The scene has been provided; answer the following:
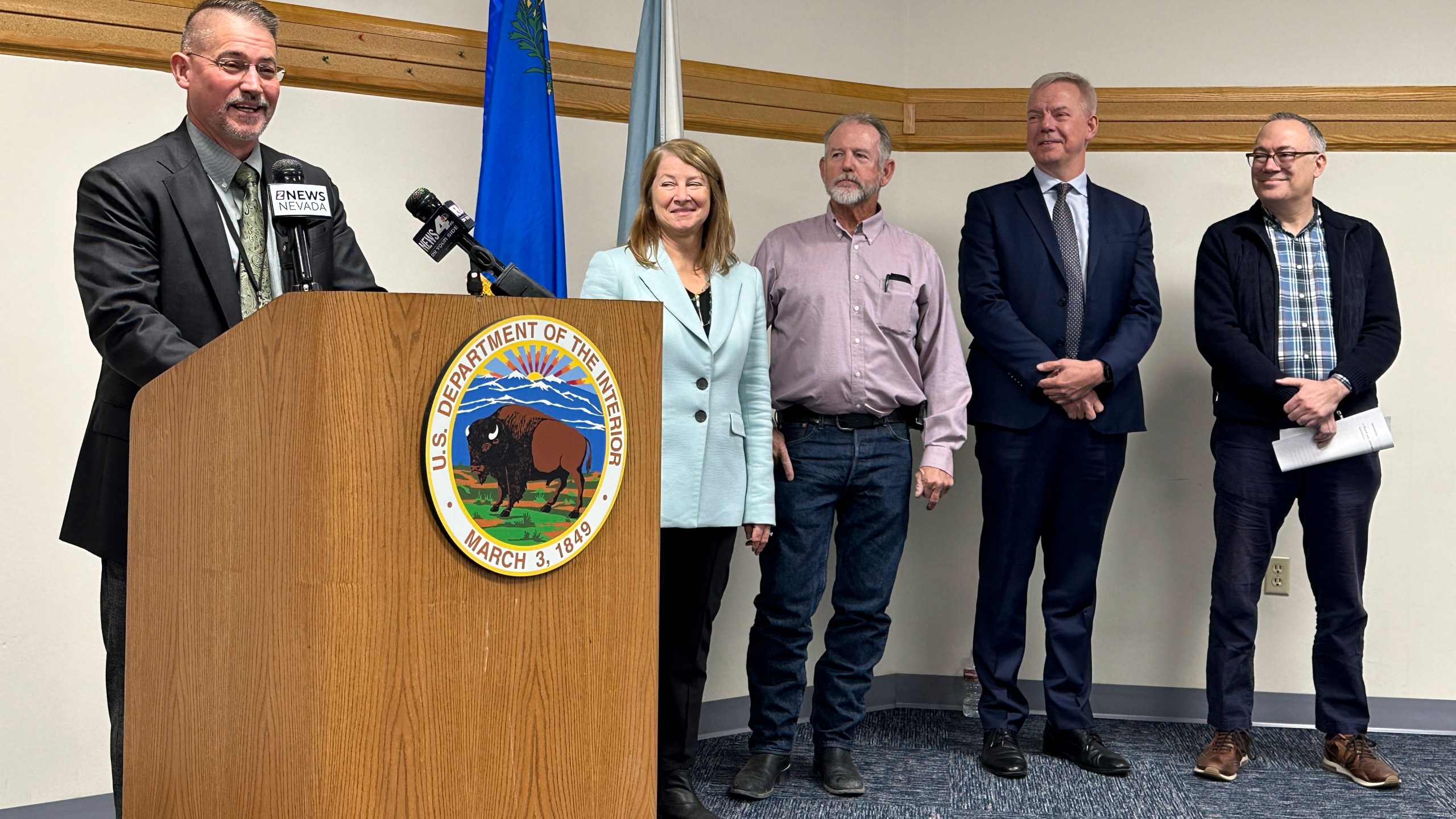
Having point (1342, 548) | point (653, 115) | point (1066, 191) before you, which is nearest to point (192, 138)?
point (653, 115)

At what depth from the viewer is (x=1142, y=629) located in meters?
3.96

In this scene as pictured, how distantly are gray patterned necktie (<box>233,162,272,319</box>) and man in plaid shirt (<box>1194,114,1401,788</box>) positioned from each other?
99.2 inches

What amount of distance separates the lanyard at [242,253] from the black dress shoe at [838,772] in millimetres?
1929

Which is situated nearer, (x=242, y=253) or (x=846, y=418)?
(x=242, y=253)

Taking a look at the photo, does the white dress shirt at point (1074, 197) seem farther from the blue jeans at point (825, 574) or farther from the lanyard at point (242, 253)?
the lanyard at point (242, 253)

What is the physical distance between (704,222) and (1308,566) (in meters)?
1.98

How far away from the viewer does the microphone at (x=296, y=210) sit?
1.37 meters

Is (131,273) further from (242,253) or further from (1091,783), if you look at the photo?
(1091,783)

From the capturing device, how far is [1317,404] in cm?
318

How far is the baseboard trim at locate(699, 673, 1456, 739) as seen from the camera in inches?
147

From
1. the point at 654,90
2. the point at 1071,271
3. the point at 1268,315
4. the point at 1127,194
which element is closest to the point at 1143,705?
the point at 1268,315

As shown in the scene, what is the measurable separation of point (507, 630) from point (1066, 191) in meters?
2.58

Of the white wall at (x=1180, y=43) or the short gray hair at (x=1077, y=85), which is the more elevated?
the white wall at (x=1180, y=43)

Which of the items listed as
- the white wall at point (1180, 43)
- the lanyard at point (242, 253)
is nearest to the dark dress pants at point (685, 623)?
the lanyard at point (242, 253)
